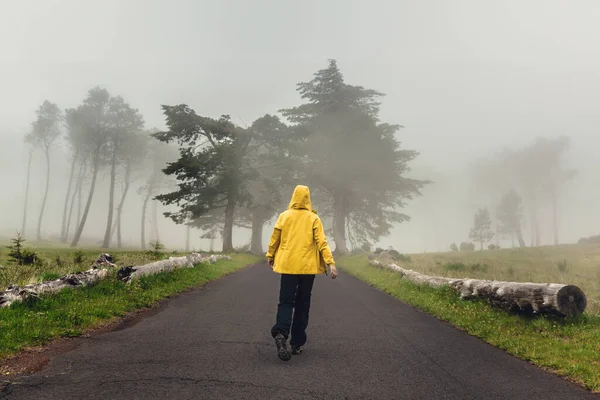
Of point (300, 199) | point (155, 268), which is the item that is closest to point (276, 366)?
point (300, 199)

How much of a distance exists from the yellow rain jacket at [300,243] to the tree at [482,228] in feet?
241

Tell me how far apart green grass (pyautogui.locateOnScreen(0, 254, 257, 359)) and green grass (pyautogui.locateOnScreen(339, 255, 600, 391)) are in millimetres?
6466

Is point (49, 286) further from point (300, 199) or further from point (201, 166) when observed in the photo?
point (201, 166)

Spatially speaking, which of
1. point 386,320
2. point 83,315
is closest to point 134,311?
point 83,315

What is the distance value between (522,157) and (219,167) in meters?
48.1

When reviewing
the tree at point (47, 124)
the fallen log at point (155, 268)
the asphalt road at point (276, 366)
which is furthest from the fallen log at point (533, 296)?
the tree at point (47, 124)

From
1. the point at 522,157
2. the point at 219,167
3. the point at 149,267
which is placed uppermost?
the point at 522,157

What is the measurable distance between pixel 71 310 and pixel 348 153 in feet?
94.0

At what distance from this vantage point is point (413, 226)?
4360 inches

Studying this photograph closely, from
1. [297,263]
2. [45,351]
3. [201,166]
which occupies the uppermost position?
[201,166]

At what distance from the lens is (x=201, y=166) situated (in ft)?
88.5

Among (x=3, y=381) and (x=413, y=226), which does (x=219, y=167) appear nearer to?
(x=3, y=381)

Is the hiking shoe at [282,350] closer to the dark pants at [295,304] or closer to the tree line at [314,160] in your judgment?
the dark pants at [295,304]

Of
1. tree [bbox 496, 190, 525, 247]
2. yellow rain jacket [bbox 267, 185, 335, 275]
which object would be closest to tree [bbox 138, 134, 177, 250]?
yellow rain jacket [bbox 267, 185, 335, 275]
